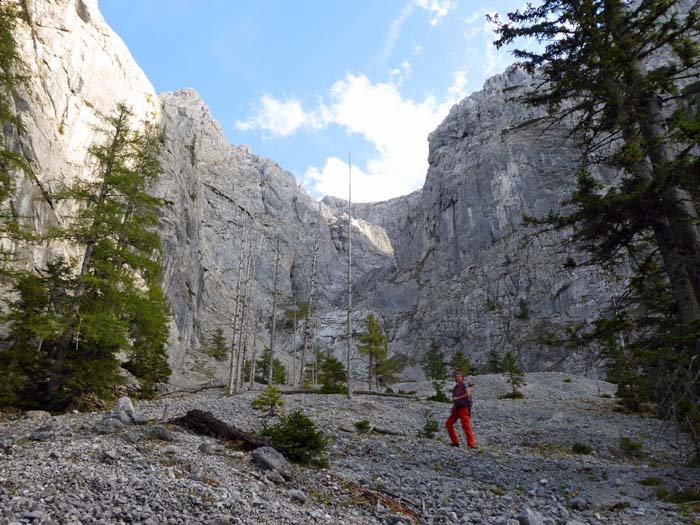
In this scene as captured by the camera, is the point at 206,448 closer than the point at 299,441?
Yes

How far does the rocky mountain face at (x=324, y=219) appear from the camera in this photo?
45084mm

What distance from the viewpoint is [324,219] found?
640 ft

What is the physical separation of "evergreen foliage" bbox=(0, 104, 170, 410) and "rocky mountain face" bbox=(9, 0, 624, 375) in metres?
3.68

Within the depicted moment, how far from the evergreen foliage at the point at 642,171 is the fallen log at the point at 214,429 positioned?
24.3ft

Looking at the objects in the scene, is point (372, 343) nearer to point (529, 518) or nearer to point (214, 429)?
point (214, 429)

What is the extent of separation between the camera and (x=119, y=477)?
543cm

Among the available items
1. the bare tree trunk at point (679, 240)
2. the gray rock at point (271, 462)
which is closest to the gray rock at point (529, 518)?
the gray rock at point (271, 462)

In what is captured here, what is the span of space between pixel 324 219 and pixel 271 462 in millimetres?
189768

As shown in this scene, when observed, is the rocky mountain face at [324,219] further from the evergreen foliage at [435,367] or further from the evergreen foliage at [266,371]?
the evergreen foliage at [435,367]

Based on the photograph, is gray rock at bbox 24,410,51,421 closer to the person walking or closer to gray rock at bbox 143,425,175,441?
gray rock at bbox 143,425,175,441

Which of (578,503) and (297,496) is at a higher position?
(297,496)

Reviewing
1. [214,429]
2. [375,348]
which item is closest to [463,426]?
[214,429]

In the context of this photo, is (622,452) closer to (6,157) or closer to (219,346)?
(6,157)

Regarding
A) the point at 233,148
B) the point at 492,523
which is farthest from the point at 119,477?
the point at 233,148
